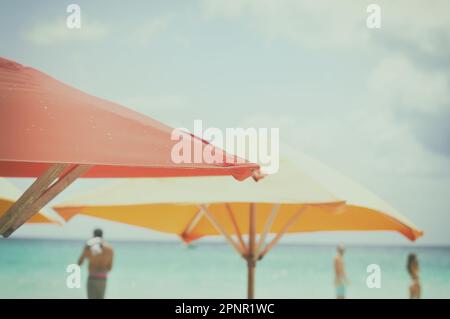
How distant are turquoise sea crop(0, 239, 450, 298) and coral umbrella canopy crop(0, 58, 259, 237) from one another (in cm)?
2535

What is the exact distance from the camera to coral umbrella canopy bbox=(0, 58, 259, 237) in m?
2.27

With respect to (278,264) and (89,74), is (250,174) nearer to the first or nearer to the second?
(89,74)

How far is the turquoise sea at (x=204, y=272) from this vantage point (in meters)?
34.1

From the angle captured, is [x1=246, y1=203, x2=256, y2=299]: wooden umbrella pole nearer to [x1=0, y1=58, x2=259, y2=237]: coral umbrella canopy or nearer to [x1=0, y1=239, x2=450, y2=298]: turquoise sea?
[x1=0, y1=58, x2=259, y2=237]: coral umbrella canopy

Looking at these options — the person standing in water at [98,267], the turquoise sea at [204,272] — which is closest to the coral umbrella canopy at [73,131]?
the person standing in water at [98,267]

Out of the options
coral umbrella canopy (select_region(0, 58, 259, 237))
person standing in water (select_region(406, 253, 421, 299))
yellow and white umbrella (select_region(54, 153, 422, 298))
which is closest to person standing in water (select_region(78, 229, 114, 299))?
yellow and white umbrella (select_region(54, 153, 422, 298))

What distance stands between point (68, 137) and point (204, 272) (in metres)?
42.7

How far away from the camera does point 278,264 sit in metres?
47.4

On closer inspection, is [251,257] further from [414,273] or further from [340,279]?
[340,279]

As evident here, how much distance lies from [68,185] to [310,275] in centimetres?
4156

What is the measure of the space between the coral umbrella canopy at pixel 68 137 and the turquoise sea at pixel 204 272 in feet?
83.2

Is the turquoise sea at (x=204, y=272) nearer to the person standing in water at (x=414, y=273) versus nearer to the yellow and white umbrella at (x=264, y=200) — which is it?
the person standing in water at (x=414, y=273)

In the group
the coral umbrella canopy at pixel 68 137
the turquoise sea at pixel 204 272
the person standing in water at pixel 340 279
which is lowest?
the coral umbrella canopy at pixel 68 137
